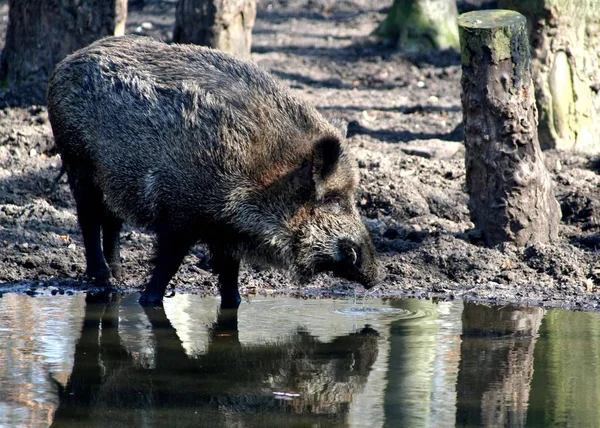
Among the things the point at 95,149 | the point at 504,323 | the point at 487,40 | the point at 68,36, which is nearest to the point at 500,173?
the point at 487,40

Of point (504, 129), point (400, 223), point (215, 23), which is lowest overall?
point (400, 223)

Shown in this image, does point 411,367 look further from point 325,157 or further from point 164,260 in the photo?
point 164,260

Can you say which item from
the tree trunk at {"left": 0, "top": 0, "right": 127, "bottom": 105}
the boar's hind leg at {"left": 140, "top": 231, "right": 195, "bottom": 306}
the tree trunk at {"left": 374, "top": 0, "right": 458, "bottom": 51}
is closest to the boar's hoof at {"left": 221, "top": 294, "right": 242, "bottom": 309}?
the boar's hind leg at {"left": 140, "top": 231, "right": 195, "bottom": 306}

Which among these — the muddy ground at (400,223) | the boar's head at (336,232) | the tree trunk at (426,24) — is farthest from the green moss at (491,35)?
the tree trunk at (426,24)

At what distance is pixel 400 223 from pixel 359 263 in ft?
6.96

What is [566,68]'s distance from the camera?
10.5 metres

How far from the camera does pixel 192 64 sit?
712 centimetres

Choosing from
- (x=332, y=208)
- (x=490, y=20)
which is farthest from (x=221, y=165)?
(x=490, y=20)

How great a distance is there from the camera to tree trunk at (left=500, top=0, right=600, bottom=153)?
1036 cm

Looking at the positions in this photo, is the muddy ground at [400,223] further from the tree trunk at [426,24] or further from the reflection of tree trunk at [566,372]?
the tree trunk at [426,24]

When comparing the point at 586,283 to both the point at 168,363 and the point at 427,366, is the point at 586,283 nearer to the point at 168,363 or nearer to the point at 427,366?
the point at 427,366

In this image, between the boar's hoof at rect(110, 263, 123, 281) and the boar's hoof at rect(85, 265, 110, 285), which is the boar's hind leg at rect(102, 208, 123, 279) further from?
the boar's hoof at rect(85, 265, 110, 285)

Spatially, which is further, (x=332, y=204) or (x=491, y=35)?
(x=491, y=35)

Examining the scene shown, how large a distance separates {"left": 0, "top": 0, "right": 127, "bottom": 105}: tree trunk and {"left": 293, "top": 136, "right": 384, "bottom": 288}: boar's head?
17.8 ft
